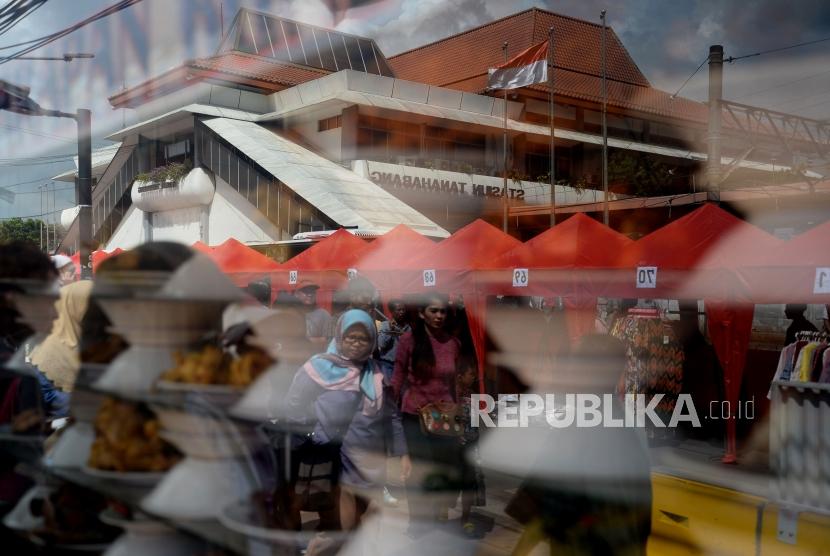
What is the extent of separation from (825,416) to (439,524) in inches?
114

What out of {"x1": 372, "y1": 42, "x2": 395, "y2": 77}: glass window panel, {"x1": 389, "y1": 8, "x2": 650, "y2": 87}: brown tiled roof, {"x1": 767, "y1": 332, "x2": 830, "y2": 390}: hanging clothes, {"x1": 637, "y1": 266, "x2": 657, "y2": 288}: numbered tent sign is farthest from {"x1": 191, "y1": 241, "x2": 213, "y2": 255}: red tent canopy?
{"x1": 389, "y1": 8, "x2": 650, "y2": 87}: brown tiled roof

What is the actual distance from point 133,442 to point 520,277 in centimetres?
731

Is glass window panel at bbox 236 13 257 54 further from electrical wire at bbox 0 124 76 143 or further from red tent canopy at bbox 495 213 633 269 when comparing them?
electrical wire at bbox 0 124 76 143

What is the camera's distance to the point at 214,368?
172 centimetres

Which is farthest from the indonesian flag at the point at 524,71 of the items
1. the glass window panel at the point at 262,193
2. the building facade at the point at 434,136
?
the glass window panel at the point at 262,193

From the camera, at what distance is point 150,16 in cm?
446

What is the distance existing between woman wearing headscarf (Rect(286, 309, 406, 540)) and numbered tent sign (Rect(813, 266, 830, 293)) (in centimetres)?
385

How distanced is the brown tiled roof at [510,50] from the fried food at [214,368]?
28669mm

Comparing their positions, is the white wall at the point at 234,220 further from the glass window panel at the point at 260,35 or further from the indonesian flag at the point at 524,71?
the indonesian flag at the point at 524,71

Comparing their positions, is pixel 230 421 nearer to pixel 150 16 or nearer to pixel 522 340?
pixel 150 16

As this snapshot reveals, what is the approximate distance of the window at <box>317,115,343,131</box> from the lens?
23.9 meters

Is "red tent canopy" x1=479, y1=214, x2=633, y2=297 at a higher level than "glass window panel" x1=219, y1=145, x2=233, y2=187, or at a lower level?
lower

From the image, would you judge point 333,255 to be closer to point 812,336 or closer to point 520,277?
point 520,277

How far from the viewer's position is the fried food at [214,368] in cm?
170
